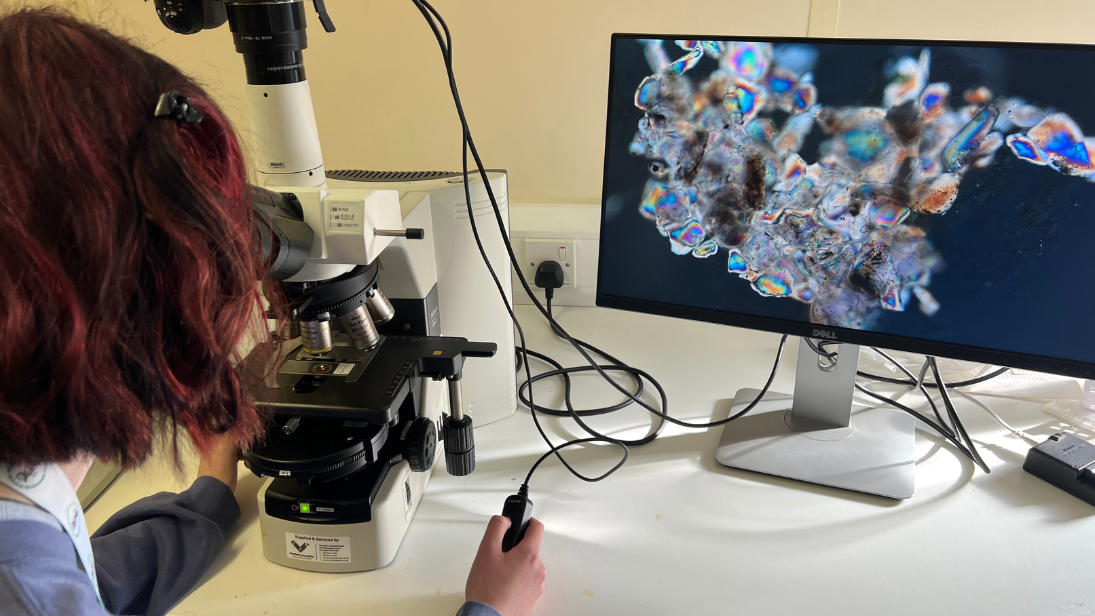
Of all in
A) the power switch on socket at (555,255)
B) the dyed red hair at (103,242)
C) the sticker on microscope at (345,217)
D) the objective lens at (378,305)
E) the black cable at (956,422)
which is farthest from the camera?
the power switch on socket at (555,255)

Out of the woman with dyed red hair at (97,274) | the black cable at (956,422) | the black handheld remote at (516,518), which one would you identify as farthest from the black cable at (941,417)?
the woman with dyed red hair at (97,274)

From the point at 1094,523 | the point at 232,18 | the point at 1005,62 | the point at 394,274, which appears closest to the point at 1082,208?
the point at 1005,62

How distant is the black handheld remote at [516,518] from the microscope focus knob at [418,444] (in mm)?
108

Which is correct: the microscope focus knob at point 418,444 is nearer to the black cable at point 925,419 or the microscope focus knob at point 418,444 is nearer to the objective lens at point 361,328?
the objective lens at point 361,328

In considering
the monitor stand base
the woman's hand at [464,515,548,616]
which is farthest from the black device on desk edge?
the woman's hand at [464,515,548,616]

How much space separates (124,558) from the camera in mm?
723

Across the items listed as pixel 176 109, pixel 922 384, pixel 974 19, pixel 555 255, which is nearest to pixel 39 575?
pixel 176 109

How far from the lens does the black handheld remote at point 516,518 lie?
0.76 m

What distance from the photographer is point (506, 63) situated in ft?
4.40

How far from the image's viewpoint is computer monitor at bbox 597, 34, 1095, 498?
27.2 inches

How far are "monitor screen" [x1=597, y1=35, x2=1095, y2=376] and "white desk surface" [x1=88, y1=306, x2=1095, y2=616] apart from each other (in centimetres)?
20

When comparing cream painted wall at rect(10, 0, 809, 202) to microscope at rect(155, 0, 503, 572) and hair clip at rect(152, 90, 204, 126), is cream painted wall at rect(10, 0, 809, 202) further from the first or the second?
hair clip at rect(152, 90, 204, 126)

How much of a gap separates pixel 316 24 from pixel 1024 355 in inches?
51.2

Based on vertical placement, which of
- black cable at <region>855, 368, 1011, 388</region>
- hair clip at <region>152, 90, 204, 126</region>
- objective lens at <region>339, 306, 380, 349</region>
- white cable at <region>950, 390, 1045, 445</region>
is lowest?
white cable at <region>950, 390, 1045, 445</region>
